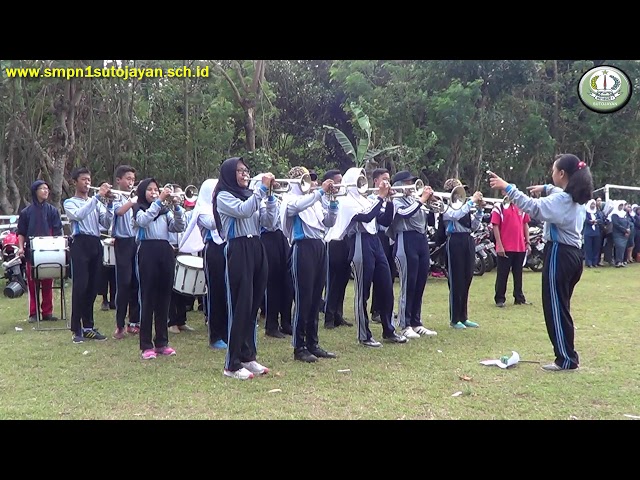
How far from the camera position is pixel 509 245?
10688 millimetres

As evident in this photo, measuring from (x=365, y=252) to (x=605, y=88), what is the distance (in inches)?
511

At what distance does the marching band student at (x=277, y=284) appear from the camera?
26.8ft

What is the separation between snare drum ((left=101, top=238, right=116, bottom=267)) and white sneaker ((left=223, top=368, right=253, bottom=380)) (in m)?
3.26

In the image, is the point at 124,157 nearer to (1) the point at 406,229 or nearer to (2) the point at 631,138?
(1) the point at 406,229

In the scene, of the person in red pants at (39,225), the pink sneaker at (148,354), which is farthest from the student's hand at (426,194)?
the person in red pants at (39,225)

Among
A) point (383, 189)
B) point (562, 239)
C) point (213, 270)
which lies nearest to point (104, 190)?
point (213, 270)

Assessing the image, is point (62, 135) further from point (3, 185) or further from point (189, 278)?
point (189, 278)

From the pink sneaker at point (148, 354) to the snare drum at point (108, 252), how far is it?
2003mm

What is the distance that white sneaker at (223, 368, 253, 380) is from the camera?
5.91m

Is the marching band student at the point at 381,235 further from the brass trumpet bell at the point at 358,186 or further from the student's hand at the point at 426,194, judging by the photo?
the student's hand at the point at 426,194

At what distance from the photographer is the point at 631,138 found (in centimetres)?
2450

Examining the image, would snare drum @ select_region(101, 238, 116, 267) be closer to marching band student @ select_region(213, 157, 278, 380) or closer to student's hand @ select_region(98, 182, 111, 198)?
student's hand @ select_region(98, 182, 111, 198)

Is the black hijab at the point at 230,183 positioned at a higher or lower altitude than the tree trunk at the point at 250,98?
lower

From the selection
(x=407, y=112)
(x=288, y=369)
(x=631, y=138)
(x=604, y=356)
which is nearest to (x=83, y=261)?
(x=288, y=369)
